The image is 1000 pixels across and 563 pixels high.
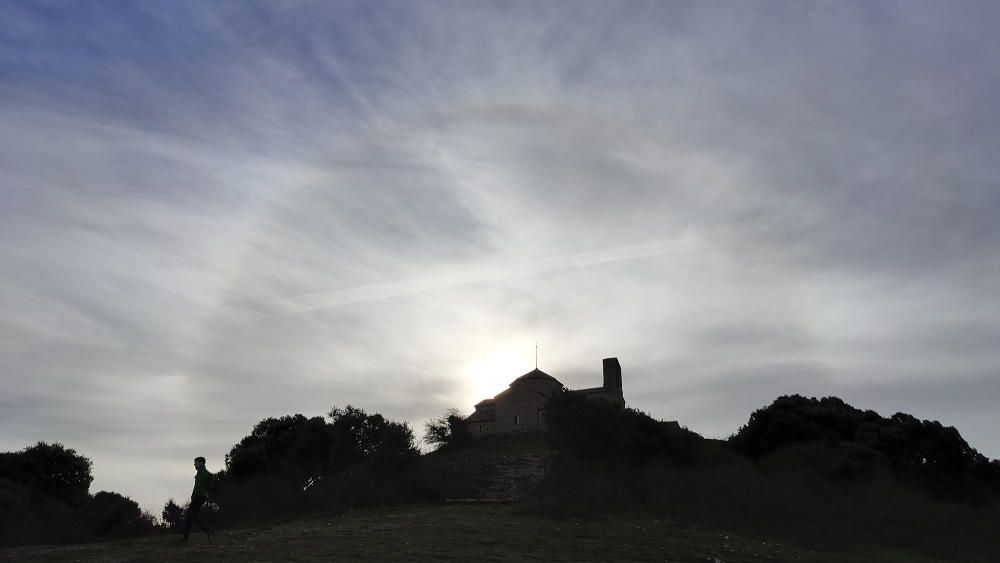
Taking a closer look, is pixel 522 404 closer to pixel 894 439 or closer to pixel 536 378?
pixel 536 378

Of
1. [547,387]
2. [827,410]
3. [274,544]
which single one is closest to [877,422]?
[827,410]

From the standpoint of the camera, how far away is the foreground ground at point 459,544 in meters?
21.7

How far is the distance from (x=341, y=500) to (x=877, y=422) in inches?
2019

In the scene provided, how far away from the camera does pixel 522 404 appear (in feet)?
352

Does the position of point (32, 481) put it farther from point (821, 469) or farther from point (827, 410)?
point (827, 410)

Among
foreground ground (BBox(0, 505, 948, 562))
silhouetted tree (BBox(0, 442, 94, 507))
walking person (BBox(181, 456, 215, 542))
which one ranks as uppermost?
silhouetted tree (BBox(0, 442, 94, 507))

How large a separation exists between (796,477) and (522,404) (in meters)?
57.1

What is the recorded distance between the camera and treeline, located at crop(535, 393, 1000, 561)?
38.9 meters

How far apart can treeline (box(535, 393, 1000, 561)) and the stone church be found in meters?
30.4

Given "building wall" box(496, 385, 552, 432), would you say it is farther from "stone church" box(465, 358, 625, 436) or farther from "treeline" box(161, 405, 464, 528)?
"treeline" box(161, 405, 464, 528)

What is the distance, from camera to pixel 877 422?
236 ft

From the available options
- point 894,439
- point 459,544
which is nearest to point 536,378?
point 894,439

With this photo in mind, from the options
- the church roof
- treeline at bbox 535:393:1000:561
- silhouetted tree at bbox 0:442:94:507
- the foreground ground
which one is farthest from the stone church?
the foreground ground

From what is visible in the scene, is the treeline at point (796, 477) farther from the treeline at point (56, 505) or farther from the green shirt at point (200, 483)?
the treeline at point (56, 505)
